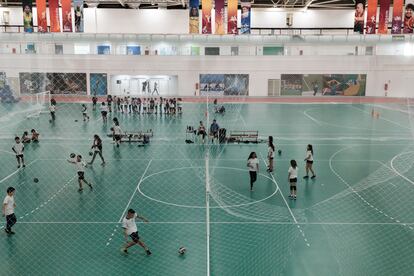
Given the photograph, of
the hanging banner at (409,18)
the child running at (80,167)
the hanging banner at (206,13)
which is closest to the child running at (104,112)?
the hanging banner at (206,13)

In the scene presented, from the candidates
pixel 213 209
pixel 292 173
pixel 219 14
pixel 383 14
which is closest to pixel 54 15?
pixel 219 14

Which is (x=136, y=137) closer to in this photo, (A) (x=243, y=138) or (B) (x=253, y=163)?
(A) (x=243, y=138)

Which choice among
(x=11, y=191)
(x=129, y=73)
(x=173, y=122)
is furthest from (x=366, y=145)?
(x=129, y=73)

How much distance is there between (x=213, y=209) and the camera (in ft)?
46.5

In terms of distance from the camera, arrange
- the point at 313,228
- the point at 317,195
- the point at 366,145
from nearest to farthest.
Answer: the point at 313,228 < the point at 317,195 < the point at 366,145

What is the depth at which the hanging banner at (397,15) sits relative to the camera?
34.5 meters

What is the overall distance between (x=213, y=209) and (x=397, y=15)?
28.8m

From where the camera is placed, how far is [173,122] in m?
32.0

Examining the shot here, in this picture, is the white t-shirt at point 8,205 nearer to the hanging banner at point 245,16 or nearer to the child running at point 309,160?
the child running at point 309,160

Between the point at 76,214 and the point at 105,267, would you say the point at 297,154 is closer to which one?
the point at 76,214

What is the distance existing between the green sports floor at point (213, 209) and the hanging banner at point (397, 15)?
13006mm

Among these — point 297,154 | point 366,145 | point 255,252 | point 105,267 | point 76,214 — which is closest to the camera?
point 105,267

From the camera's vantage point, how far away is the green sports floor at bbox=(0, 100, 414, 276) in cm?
1050

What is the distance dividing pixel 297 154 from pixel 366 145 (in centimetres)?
500
